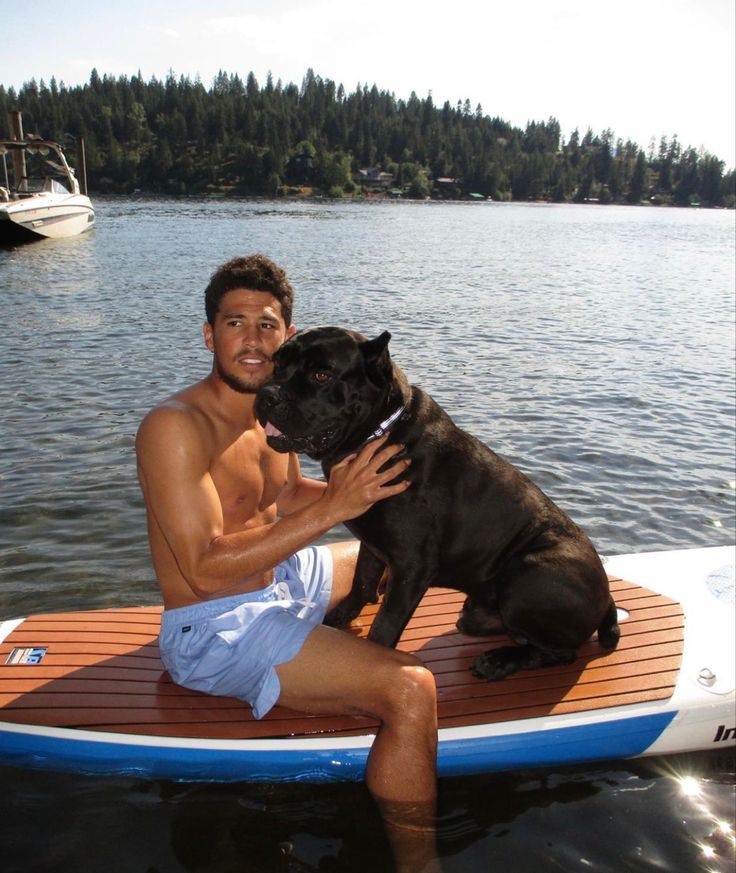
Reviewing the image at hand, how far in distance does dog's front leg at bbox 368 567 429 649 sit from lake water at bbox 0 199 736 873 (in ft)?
2.79

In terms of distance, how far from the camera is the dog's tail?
14.2 ft

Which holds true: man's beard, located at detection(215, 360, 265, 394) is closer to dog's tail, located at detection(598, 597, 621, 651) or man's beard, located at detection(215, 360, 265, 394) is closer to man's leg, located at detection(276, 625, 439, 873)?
man's leg, located at detection(276, 625, 439, 873)

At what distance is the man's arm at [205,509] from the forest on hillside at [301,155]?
103005 mm

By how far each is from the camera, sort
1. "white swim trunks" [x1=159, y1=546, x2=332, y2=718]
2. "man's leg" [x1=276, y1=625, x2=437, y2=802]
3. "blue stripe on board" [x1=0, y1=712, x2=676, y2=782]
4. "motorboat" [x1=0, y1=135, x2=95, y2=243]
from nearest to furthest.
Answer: "man's leg" [x1=276, y1=625, x2=437, y2=802] < "white swim trunks" [x1=159, y1=546, x2=332, y2=718] < "blue stripe on board" [x1=0, y1=712, x2=676, y2=782] < "motorboat" [x1=0, y1=135, x2=95, y2=243]

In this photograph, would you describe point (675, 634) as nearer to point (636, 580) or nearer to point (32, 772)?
point (636, 580)

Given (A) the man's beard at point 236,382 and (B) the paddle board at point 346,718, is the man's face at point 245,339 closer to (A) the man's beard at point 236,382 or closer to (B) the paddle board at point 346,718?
(A) the man's beard at point 236,382

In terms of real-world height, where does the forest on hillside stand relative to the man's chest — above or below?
above

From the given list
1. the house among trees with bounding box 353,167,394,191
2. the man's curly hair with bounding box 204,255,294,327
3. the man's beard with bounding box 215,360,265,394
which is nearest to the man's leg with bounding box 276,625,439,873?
the man's beard with bounding box 215,360,265,394

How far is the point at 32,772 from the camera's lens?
12.8 ft

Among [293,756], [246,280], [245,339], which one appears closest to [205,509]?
[245,339]

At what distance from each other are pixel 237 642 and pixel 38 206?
33.4 meters

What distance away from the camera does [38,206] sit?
32.1 metres

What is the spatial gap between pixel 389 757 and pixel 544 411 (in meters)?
8.81

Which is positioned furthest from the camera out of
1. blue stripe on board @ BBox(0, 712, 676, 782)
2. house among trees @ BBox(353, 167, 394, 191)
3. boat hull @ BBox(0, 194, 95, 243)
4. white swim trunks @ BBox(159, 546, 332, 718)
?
house among trees @ BBox(353, 167, 394, 191)
